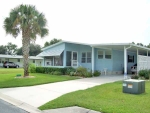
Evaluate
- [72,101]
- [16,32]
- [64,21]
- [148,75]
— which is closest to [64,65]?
[64,21]

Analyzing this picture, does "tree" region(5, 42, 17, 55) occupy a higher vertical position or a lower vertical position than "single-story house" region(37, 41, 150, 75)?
higher

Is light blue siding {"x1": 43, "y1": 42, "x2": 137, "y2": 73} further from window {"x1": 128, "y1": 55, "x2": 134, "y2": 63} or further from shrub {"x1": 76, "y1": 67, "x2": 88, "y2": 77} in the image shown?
shrub {"x1": 76, "y1": 67, "x2": 88, "y2": 77}

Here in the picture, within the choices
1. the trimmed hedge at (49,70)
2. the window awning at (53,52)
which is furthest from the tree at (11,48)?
the window awning at (53,52)

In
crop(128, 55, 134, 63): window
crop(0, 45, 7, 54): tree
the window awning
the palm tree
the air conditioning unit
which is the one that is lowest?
the air conditioning unit

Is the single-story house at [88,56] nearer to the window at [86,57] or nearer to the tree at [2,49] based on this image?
the window at [86,57]

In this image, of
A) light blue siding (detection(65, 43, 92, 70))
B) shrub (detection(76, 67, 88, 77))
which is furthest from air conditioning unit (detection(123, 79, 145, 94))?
light blue siding (detection(65, 43, 92, 70))

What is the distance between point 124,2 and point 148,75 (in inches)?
257

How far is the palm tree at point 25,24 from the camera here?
49.3 feet

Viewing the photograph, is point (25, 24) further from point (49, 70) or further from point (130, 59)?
point (130, 59)

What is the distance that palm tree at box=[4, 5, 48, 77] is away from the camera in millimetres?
15016

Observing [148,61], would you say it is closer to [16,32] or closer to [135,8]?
[135,8]

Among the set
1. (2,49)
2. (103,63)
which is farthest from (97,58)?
(2,49)

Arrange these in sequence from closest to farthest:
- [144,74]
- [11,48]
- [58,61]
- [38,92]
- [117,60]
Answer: [38,92]
[144,74]
[117,60]
[58,61]
[11,48]

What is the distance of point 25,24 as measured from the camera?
14750mm
